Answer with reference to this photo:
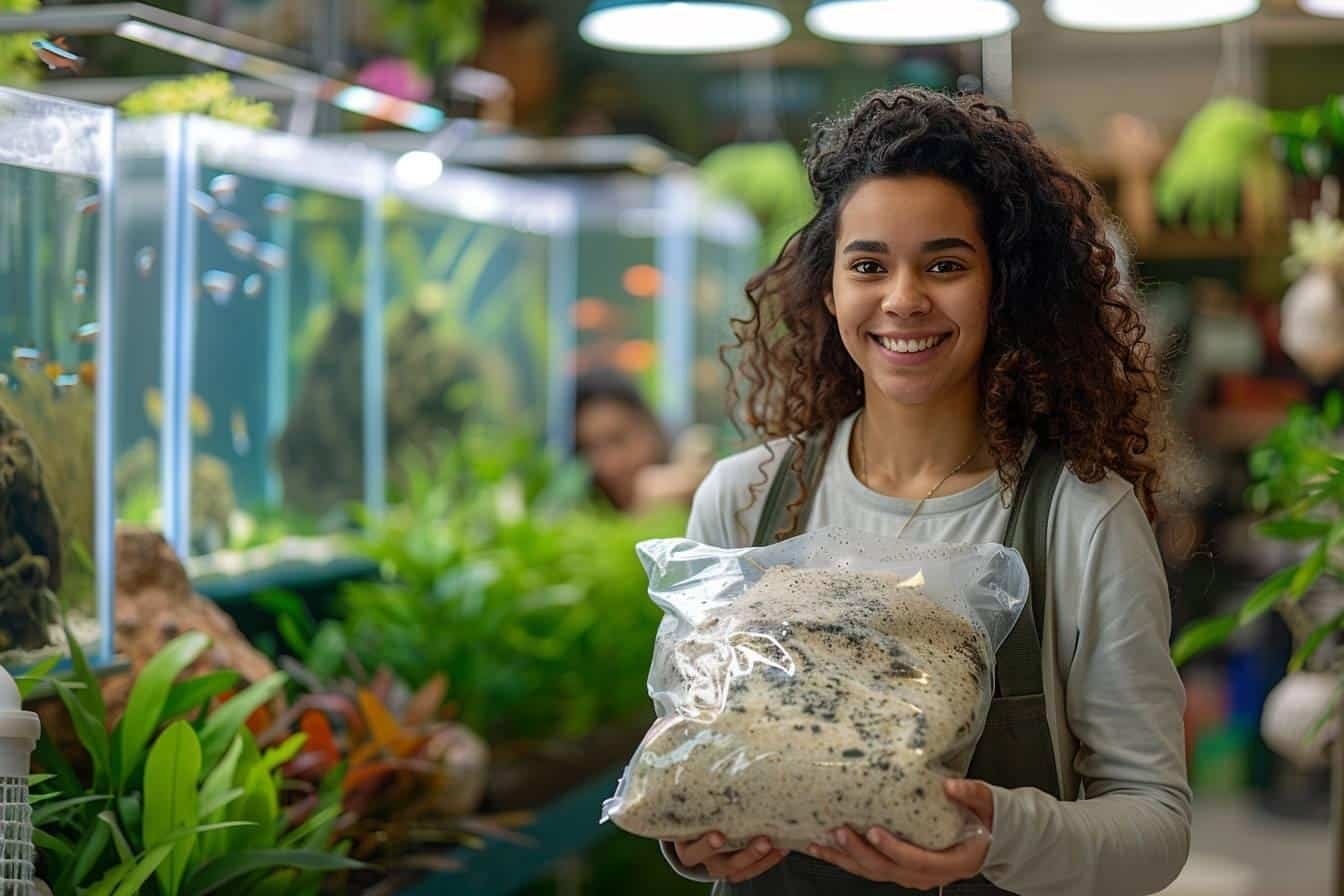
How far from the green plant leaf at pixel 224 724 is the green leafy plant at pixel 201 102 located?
3.26 ft

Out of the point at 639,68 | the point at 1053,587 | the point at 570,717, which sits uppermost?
the point at 639,68

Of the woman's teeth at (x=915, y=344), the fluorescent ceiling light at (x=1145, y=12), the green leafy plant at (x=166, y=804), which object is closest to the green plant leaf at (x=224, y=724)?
the green leafy plant at (x=166, y=804)

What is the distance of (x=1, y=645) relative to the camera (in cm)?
208

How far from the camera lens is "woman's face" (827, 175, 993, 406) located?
5.15ft

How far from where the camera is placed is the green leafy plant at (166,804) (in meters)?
1.92

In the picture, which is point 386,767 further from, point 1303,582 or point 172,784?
point 1303,582

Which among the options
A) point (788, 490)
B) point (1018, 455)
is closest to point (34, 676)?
point (788, 490)

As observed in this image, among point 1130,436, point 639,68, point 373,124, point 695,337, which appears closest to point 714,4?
point 373,124

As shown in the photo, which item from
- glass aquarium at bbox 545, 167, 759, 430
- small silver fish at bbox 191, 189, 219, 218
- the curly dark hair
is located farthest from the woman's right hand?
glass aquarium at bbox 545, 167, 759, 430

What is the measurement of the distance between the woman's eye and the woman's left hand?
500mm

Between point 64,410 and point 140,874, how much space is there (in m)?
0.73

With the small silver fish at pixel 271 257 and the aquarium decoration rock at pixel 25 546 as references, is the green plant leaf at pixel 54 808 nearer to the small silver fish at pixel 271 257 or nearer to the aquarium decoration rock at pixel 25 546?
the aquarium decoration rock at pixel 25 546

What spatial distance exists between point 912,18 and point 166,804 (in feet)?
6.35

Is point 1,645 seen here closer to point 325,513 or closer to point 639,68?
point 325,513
